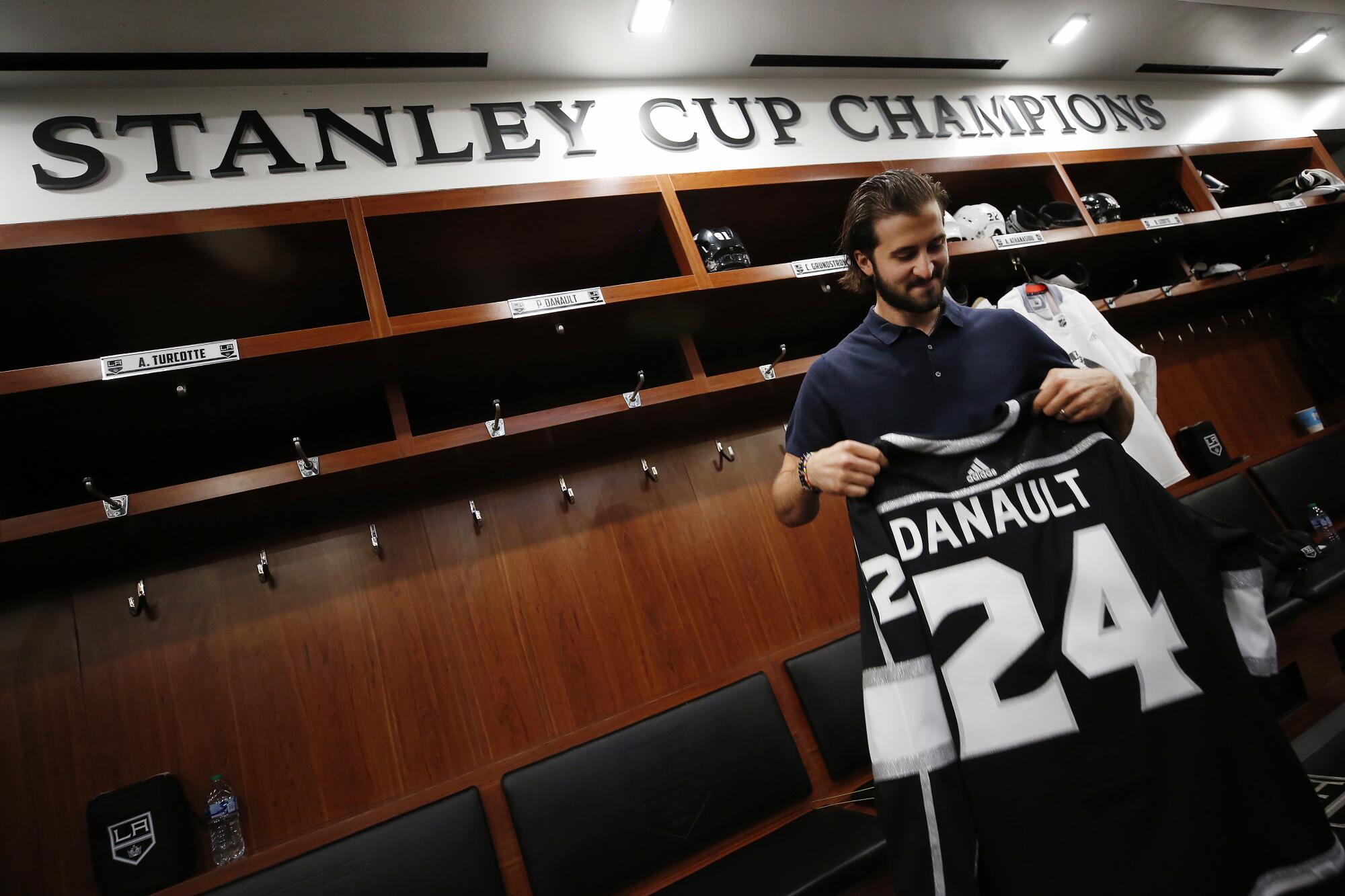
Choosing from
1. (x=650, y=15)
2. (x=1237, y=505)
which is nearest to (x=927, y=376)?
(x=650, y=15)

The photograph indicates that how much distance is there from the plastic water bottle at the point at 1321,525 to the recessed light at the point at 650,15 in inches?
136

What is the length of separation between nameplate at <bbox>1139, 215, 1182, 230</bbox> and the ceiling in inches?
42.9

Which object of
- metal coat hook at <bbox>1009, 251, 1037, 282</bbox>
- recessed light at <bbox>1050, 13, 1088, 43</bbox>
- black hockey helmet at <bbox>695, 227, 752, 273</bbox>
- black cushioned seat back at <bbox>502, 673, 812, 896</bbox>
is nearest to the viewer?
black cushioned seat back at <bbox>502, 673, 812, 896</bbox>

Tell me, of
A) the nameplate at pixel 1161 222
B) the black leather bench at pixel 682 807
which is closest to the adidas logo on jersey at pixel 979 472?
the black leather bench at pixel 682 807

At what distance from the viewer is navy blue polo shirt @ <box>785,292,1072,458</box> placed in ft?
3.76

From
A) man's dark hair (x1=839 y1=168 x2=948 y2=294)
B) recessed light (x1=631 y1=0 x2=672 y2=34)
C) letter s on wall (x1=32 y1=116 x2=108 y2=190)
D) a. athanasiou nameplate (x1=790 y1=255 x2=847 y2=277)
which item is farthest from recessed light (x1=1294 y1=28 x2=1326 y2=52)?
letter s on wall (x1=32 y1=116 x2=108 y2=190)

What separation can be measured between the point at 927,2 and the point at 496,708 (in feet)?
10.6

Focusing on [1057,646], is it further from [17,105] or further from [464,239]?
[17,105]

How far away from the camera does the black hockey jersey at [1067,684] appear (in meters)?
0.87

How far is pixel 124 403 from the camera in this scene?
1676 millimetres

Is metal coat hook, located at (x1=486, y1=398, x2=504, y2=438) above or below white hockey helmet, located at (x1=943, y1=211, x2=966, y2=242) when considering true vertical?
below

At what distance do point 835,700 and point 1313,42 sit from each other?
4.77 metres

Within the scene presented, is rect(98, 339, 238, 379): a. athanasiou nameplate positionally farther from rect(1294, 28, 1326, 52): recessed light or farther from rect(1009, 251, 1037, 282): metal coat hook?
rect(1294, 28, 1326, 52): recessed light

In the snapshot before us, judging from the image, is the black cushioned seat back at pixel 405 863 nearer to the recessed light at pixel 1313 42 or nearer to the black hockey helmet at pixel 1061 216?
the black hockey helmet at pixel 1061 216
